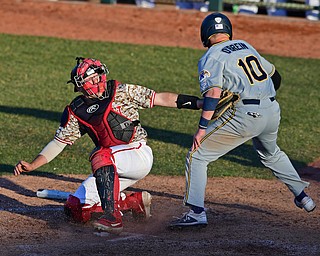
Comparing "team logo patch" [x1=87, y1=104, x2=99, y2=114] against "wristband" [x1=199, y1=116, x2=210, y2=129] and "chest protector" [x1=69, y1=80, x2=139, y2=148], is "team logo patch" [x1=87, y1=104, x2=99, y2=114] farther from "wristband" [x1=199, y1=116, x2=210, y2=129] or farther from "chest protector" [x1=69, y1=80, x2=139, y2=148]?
"wristband" [x1=199, y1=116, x2=210, y2=129]

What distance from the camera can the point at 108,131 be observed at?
6195 millimetres

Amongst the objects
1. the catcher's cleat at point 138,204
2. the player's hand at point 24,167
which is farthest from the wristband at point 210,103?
the player's hand at point 24,167

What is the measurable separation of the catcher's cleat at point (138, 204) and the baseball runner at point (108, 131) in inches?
6.6

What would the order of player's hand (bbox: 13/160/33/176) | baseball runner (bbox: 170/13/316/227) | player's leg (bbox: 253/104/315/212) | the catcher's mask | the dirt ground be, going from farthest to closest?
player's leg (bbox: 253/104/315/212), player's hand (bbox: 13/160/33/176), the catcher's mask, baseball runner (bbox: 170/13/316/227), the dirt ground

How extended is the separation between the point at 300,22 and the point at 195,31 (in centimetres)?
198

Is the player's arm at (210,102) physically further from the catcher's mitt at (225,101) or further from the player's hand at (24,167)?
the player's hand at (24,167)

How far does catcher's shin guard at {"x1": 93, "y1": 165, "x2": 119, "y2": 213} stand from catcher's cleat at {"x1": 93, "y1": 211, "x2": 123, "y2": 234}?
0.15ft

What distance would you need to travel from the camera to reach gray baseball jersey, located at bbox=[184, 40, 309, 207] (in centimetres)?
607

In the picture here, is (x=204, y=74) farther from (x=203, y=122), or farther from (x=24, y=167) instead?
(x=24, y=167)

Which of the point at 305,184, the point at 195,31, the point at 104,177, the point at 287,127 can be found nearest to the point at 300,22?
the point at 195,31

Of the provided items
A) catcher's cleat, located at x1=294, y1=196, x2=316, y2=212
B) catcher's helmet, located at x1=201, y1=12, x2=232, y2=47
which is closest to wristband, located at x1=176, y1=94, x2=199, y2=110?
catcher's helmet, located at x1=201, y1=12, x2=232, y2=47

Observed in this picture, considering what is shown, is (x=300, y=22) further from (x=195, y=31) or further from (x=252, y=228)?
(x=252, y=228)

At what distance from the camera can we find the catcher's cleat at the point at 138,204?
6.48m

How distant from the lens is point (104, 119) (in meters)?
6.13
